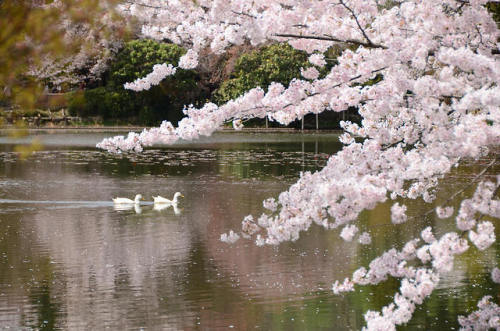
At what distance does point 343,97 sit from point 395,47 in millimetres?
762

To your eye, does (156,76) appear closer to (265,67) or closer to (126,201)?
(126,201)

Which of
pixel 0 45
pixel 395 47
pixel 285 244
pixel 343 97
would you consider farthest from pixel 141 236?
pixel 0 45

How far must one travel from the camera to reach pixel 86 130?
141 ft

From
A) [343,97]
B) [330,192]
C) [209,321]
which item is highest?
[343,97]

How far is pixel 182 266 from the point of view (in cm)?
1048

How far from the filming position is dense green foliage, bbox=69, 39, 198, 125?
148ft

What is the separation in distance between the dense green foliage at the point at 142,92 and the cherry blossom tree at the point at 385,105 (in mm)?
38691

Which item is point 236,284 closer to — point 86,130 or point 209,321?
point 209,321

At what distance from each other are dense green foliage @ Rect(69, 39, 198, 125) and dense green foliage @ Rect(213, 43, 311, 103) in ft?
10.4

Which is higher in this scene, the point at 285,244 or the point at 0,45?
the point at 0,45

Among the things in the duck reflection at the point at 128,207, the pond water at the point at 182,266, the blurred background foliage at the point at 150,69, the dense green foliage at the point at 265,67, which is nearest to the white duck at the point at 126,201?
the duck reflection at the point at 128,207

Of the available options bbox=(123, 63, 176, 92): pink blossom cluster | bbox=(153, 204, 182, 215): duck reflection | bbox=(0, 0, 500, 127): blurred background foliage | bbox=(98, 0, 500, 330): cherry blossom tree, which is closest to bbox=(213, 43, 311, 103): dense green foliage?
bbox=(0, 0, 500, 127): blurred background foliage

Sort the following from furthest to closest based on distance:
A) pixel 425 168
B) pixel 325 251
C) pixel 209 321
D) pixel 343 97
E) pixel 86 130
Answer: pixel 86 130 < pixel 325 251 < pixel 209 321 < pixel 343 97 < pixel 425 168

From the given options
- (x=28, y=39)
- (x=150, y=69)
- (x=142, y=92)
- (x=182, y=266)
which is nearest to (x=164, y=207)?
(x=182, y=266)
